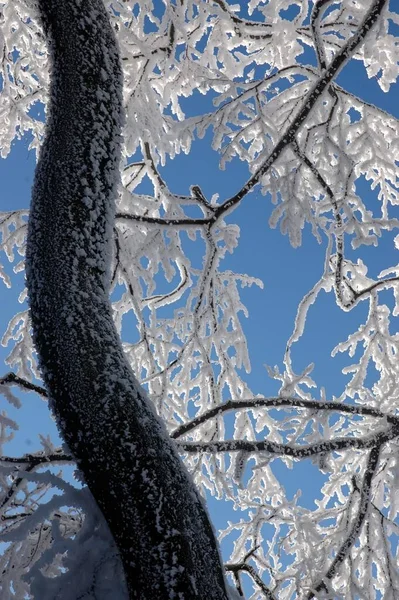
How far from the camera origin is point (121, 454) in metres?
1.53

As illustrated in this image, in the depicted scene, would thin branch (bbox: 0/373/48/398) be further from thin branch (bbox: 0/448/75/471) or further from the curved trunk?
the curved trunk

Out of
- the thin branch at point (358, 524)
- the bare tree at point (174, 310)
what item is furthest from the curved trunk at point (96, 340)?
the thin branch at point (358, 524)

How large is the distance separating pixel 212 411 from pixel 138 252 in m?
2.18

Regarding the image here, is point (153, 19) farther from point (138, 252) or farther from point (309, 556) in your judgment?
point (309, 556)

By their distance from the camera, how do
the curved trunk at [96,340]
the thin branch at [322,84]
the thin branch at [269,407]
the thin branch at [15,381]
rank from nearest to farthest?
the curved trunk at [96,340]
the thin branch at [15,381]
the thin branch at [269,407]
the thin branch at [322,84]

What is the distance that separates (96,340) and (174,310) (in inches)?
142

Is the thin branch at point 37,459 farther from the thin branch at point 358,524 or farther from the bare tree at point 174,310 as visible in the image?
the thin branch at point 358,524

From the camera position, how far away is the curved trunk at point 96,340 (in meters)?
1.49

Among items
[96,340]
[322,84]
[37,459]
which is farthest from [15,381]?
[322,84]

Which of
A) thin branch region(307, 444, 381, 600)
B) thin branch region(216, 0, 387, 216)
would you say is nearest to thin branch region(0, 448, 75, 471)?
thin branch region(307, 444, 381, 600)

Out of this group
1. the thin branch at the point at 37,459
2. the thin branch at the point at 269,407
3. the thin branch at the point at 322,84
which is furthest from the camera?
the thin branch at the point at 322,84

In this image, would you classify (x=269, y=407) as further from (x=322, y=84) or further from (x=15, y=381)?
(x=322, y=84)

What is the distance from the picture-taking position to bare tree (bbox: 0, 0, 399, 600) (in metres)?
A: 1.58

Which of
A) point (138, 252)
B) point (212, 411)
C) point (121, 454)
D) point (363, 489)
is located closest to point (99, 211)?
point (121, 454)
